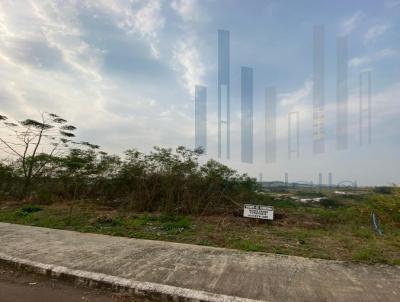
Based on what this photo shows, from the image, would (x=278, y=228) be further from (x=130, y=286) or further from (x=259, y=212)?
(x=130, y=286)

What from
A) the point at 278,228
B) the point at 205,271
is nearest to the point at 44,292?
the point at 205,271

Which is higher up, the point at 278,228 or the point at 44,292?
the point at 278,228

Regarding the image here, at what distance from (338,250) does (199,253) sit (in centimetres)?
Answer: 239

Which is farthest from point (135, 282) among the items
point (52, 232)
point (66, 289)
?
point (52, 232)

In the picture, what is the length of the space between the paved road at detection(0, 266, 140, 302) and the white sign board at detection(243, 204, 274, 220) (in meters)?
4.36

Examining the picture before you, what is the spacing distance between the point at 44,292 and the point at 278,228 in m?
4.93

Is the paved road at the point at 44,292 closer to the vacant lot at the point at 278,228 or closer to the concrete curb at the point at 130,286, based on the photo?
the concrete curb at the point at 130,286

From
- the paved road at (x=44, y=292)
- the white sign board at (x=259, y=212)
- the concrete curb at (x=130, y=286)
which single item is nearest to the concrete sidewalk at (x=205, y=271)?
the concrete curb at (x=130, y=286)

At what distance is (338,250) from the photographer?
4.88 m

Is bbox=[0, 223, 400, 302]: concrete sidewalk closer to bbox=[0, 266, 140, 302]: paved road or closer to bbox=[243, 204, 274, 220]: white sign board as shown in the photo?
bbox=[0, 266, 140, 302]: paved road

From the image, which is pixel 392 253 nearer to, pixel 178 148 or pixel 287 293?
pixel 287 293

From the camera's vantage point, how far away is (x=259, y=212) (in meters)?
7.09

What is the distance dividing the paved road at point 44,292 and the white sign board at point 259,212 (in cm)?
436

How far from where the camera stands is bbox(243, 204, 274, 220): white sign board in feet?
23.1
